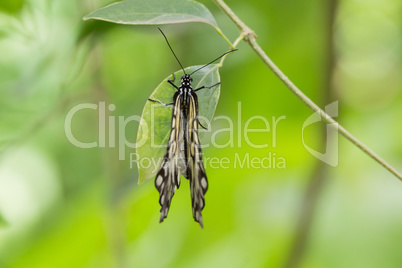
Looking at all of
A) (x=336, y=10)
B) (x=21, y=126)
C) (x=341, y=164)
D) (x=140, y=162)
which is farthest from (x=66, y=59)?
(x=341, y=164)

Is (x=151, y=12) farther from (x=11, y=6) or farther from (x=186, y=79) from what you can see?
(x=11, y=6)

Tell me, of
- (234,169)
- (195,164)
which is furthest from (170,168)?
(234,169)

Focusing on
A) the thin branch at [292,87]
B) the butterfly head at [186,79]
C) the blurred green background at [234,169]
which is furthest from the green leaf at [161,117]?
the blurred green background at [234,169]

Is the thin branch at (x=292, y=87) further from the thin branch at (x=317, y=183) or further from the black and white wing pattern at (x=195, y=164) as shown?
the thin branch at (x=317, y=183)

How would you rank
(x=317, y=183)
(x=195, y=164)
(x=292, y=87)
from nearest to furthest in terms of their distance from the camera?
(x=292, y=87) < (x=195, y=164) < (x=317, y=183)

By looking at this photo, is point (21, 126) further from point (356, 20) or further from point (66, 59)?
point (356, 20)

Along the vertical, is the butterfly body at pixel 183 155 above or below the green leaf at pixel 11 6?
below
